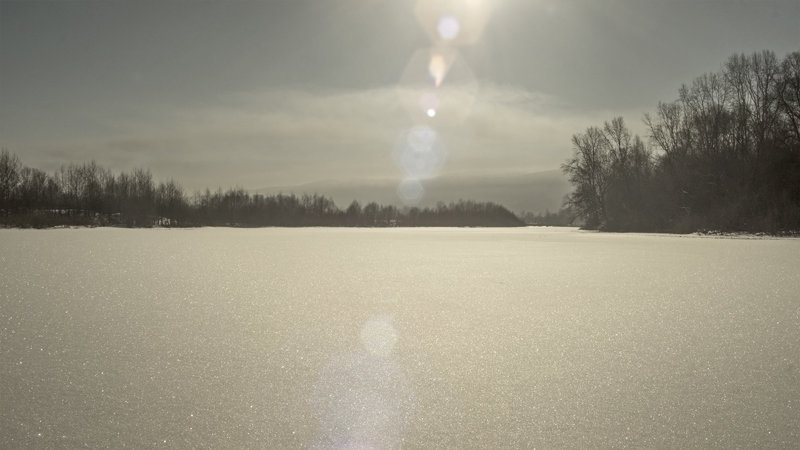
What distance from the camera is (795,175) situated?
2222 centimetres

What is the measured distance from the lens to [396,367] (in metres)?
2.34

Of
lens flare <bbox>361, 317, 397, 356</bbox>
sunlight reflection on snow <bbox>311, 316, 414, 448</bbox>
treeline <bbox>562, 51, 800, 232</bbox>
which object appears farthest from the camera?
treeline <bbox>562, 51, 800, 232</bbox>

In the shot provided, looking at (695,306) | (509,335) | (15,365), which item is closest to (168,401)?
(15,365)

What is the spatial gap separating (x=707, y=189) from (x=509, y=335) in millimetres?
28756

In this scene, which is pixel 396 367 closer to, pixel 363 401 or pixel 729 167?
pixel 363 401

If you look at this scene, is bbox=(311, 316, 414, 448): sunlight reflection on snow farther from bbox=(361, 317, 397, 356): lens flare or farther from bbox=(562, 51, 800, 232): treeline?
bbox=(562, 51, 800, 232): treeline

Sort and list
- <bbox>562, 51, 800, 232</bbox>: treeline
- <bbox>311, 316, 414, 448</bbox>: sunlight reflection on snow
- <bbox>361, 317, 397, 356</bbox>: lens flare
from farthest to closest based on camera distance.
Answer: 1. <bbox>562, 51, 800, 232</bbox>: treeline
2. <bbox>361, 317, 397, 356</bbox>: lens flare
3. <bbox>311, 316, 414, 448</bbox>: sunlight reflection on snow

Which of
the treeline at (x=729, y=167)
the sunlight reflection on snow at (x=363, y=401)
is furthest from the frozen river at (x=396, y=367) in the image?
the treeline at (x=729, y=167)

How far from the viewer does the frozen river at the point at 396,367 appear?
1.70 meters

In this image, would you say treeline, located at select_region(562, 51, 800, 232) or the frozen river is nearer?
the frozen river

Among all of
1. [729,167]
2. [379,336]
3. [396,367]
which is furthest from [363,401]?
[729,167]

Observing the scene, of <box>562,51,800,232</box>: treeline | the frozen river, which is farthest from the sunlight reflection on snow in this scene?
<box>562,51,800,232</box>: treeline

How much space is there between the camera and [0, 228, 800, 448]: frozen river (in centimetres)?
170

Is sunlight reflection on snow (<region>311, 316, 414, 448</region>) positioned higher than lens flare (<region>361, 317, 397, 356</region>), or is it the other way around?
lens flare (<region>361, 317, 397, 356</region>)
